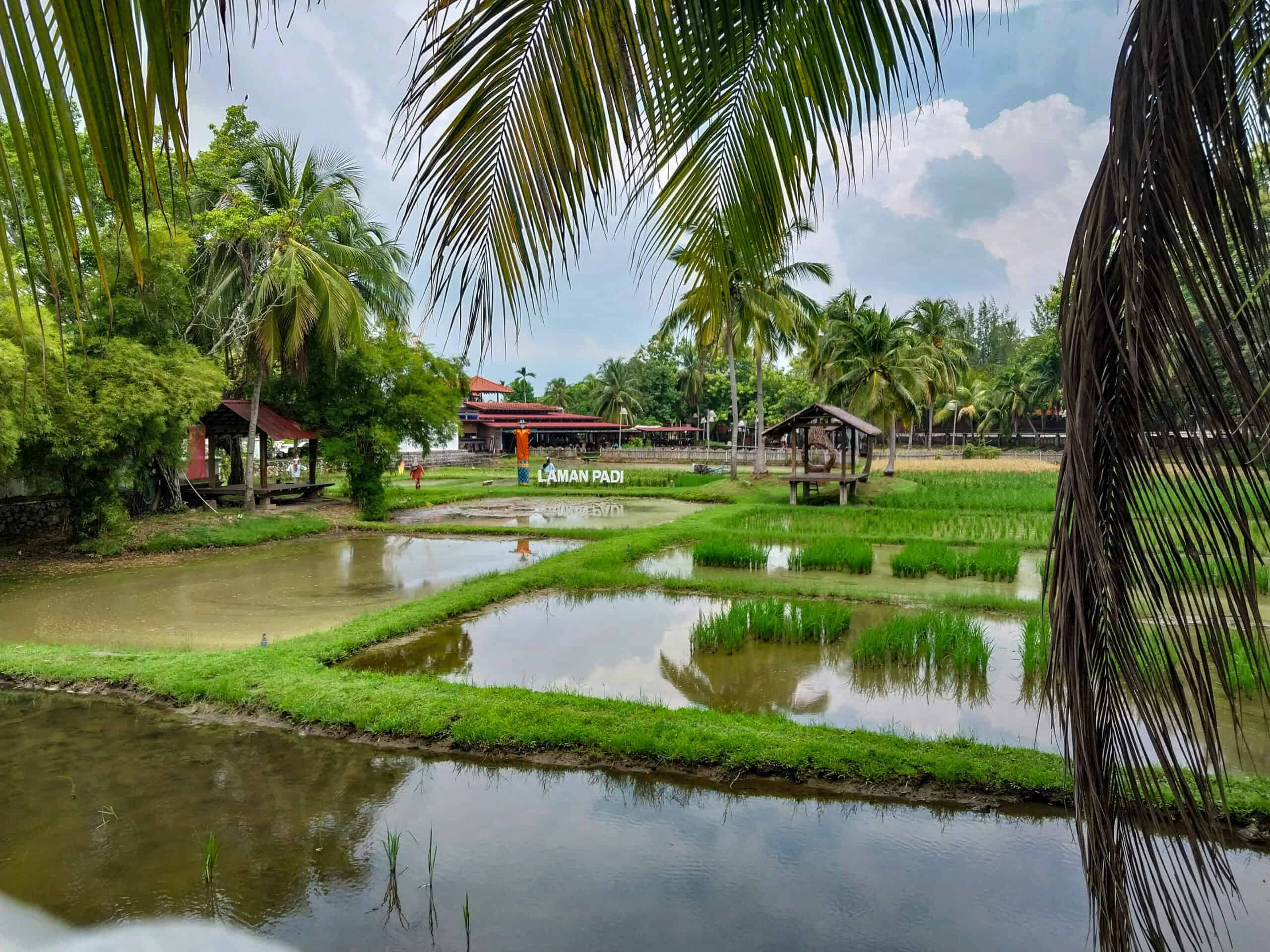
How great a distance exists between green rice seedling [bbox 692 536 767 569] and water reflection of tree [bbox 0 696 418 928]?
6.05 m

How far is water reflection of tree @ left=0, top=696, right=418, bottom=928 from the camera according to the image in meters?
3.01

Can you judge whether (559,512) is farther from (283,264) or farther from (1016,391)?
(1016,391)

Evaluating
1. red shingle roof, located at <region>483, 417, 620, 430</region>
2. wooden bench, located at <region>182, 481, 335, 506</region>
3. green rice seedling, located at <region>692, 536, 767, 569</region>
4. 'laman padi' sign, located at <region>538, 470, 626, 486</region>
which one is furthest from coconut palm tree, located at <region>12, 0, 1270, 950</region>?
red shingle roof, located at <region>483, 417, 620, 430</region>

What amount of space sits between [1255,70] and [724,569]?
8.94m

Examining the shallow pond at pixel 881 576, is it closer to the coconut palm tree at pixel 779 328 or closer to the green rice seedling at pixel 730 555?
the green rice seedling at pixel 730 555

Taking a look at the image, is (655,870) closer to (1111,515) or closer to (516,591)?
(1111,515)

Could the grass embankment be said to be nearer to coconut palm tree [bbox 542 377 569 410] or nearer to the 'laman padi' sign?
the 'laman padi' sign

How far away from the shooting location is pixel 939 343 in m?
27.0

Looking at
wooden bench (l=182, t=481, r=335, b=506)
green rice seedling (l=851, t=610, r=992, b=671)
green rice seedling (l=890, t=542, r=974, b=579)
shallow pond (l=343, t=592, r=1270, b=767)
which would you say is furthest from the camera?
wooden bench (l=182, t=481, r=335, b=506)

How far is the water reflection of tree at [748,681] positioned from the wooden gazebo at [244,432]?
35.0 ft

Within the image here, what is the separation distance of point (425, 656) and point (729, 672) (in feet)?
7.93

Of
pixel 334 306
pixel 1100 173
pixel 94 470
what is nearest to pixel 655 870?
pixel 1100 173

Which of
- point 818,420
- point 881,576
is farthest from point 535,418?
point 881,576

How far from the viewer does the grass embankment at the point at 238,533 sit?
11.0m
